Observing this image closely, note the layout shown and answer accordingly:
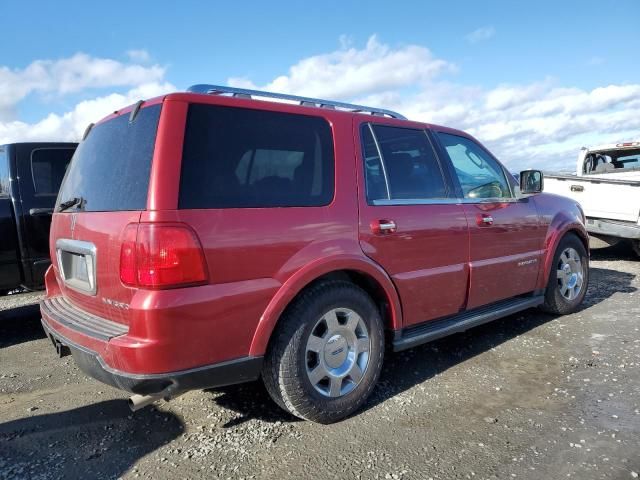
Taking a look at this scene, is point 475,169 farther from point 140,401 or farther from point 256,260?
point 140,401

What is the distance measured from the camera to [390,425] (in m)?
2.97

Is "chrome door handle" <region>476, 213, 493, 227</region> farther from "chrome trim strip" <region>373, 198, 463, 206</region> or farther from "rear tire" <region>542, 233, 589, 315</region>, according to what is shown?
"rear tire" <region>542, 233, 589, 315</region>

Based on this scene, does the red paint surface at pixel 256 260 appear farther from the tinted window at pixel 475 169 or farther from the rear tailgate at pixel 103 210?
the tinted window at pixel 475 169

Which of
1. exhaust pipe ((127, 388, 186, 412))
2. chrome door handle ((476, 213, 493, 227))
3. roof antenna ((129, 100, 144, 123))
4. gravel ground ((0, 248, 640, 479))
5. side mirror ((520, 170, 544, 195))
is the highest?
roof antenna ((129, 100, 144, 123))

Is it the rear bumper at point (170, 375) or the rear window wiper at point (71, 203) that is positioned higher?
the rear window wiper at point (71, 203)

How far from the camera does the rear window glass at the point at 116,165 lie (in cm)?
250

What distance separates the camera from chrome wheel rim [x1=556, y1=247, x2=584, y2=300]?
5047 mm

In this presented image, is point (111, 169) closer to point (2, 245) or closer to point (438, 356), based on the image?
point (2, 245)

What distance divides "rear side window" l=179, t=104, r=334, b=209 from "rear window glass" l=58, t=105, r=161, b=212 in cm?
22

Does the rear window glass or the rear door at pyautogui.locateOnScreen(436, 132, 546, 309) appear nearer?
the rear window glass

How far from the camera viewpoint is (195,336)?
239 centimetres

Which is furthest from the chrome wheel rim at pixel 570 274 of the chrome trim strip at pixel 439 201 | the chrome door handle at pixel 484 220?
the chrome door handle at pixel 484 220

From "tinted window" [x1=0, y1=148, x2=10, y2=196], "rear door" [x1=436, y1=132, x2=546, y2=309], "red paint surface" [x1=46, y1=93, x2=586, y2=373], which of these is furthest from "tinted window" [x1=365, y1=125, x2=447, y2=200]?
"tinted window" [x1=0, y1=148, x2=10, y2=196]

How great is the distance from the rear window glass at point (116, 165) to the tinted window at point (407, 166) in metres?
1.39
